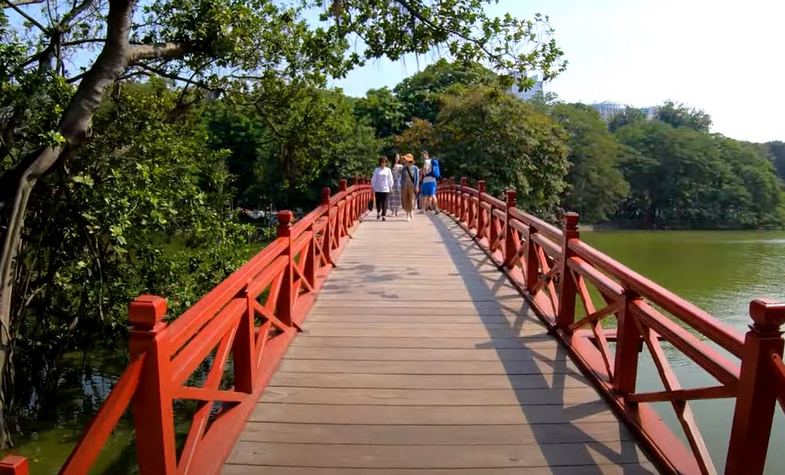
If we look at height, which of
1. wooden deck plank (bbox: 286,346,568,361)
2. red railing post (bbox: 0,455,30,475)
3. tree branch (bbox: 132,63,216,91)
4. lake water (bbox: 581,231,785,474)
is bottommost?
lake water (bbox: 581,231,785,474)

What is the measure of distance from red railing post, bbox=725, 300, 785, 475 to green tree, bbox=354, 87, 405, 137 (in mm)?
35202

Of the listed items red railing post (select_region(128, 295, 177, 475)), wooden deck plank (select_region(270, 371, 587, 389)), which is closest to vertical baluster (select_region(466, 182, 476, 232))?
wooden deck plank (select_region(270, 371, 587, 389))

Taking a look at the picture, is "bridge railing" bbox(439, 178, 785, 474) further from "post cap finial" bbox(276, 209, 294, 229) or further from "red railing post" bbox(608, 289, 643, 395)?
"post cap finial" bbox(276, 209, 294, 229)

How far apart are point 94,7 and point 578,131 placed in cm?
4266

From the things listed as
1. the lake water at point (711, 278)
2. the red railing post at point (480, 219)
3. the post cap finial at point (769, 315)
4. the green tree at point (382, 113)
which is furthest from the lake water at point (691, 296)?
the green tree at point (382, 113)

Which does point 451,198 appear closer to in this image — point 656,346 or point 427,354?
point 427,354

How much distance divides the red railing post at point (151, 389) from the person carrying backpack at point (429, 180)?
1259 cm

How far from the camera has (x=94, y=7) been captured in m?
7.47

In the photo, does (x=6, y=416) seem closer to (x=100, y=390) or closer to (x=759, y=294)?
(x=100, y=390)

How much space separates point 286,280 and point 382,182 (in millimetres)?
8154

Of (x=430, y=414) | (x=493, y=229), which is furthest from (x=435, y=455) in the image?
(x=493, y=229)

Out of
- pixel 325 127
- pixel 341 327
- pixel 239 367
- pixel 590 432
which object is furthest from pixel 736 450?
pixel 325 127

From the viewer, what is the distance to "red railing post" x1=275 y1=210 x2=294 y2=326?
4.84 m

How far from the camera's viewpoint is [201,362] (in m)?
3.11
